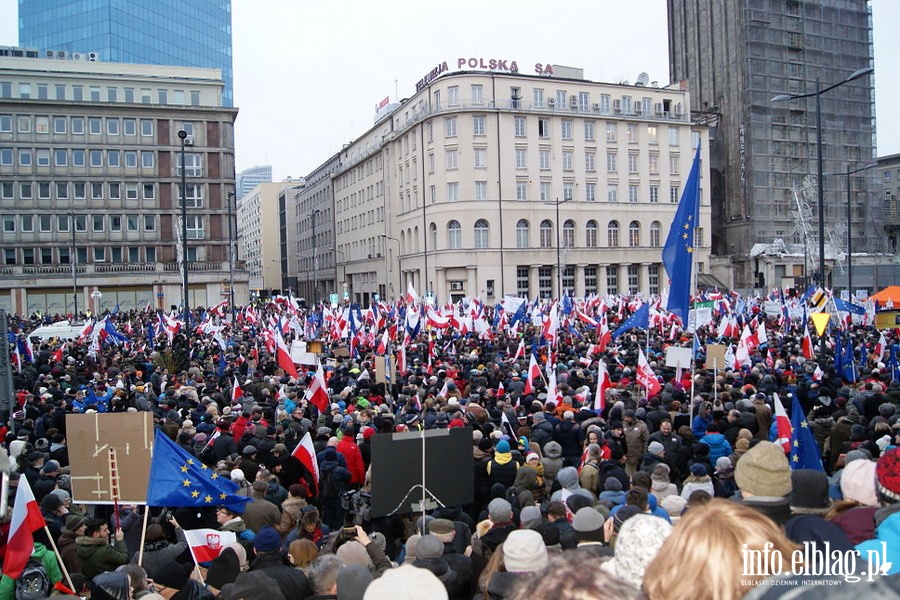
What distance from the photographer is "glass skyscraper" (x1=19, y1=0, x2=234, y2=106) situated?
107 m

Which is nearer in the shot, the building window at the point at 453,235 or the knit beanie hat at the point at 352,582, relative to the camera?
the knit beanie hat at the point at 352,582

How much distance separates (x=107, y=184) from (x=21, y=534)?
7151cm

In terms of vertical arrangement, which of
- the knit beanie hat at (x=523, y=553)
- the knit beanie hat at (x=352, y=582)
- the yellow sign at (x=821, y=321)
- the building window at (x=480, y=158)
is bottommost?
the knit beanie hat at (x=352, y=582)

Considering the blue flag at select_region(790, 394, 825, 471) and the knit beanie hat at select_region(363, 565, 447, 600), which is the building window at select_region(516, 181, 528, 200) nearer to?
the blue flag at select_region(790, 394, 825, 471)

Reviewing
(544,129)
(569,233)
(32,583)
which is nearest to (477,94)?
(544,129)

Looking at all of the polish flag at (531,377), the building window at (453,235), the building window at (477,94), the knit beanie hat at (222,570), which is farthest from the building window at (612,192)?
the knit beanie hat at (222,570)

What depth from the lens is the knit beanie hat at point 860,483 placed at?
438 centimetres

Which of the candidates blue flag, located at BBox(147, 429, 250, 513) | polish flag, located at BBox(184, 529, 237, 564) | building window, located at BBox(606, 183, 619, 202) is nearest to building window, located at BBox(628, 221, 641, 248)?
building window, located at BBox(606, 183, 619, 202)

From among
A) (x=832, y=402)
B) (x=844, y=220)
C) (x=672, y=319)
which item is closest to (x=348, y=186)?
(x=844, y=220)

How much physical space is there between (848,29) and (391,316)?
62.8 m

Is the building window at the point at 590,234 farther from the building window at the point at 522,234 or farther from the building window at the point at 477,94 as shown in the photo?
the building window at the point at 477,94

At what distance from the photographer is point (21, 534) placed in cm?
588

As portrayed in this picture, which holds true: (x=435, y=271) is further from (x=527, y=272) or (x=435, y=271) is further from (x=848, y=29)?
(x=848, y=29)

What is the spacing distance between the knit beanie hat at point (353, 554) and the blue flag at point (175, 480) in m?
1.94
